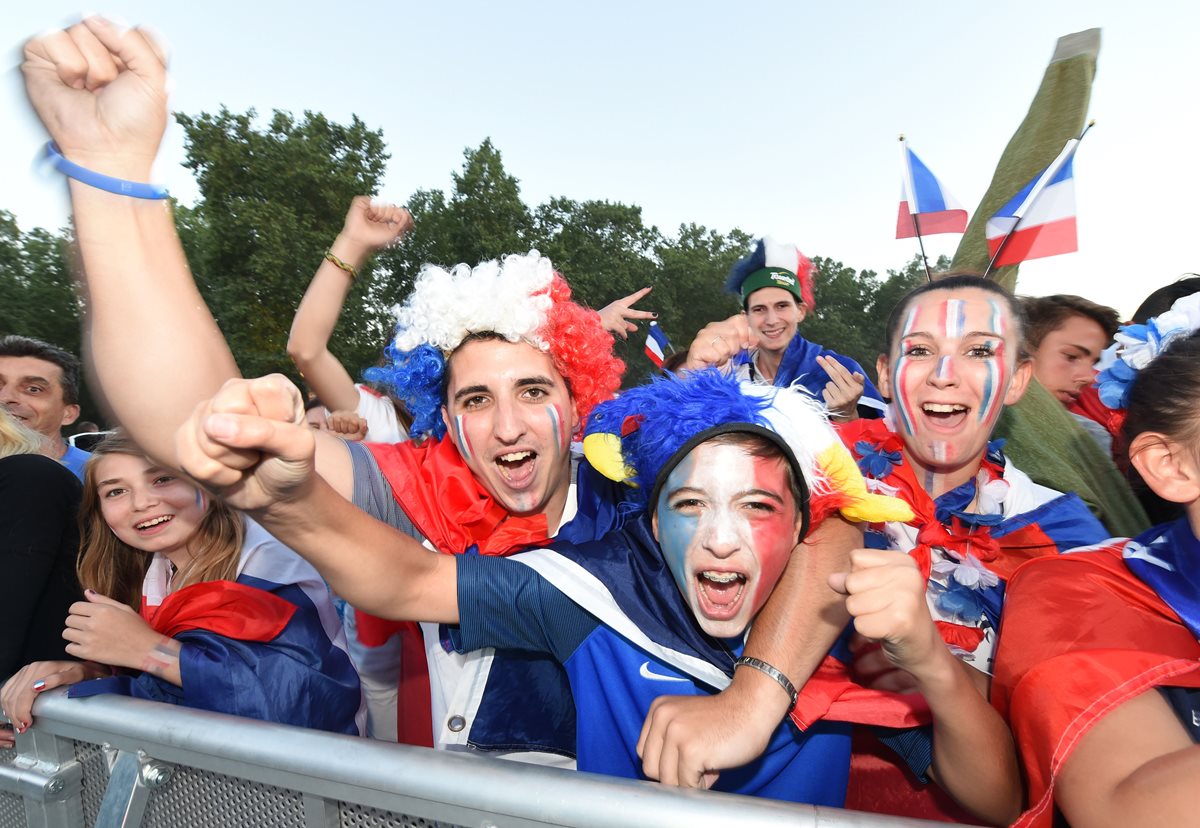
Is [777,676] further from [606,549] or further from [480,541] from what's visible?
[480,541]

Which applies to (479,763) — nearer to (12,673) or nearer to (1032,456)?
(12,673)

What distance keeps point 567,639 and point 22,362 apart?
11.4 ft

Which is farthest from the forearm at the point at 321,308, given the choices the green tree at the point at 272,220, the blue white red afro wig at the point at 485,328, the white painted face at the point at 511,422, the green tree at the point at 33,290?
the green tree at the point at 33,290

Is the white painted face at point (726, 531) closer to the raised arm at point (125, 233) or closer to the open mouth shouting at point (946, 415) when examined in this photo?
the open mouth shouting at point (946, 415)

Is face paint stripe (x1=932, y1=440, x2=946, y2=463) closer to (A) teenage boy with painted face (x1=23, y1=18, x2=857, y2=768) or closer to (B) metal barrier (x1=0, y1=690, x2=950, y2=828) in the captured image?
(A) teenage boy with painted face (x1=23, y1=18, x2=857, y2=768)

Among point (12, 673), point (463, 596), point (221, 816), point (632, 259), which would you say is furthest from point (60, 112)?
point (632, 259)

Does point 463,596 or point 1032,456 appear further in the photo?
point 1032,456

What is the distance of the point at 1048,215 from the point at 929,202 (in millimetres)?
944

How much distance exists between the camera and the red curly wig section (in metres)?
2.31

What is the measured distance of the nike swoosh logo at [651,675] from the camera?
1.65 metres

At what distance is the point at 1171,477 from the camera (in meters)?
1.45

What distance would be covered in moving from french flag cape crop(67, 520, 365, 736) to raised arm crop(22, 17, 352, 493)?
817mm

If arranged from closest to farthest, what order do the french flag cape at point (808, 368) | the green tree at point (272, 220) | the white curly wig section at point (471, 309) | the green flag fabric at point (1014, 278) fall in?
the white curly wig section at point (471, 309) → the green flag fabric at point (1014, 278) → the french flag cape at point (808, 368) → the green tree at point (272, 220)

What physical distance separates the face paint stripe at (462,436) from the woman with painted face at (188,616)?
0.55 metres
